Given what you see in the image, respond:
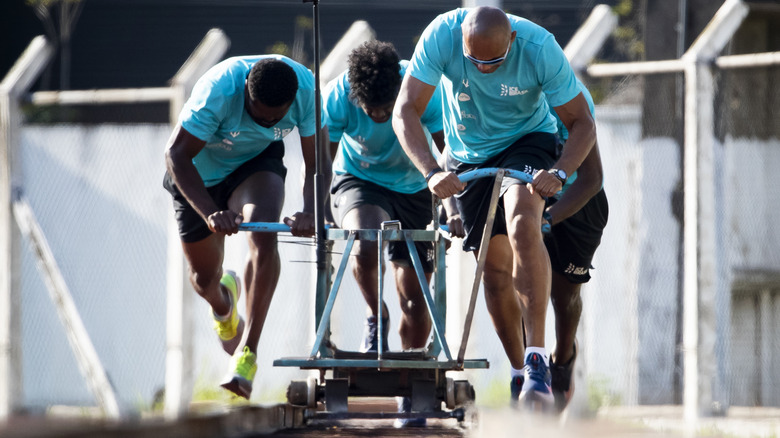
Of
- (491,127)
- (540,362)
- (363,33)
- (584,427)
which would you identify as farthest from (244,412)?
(363,33)

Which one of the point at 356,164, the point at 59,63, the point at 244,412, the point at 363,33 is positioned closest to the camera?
the point at 244,412

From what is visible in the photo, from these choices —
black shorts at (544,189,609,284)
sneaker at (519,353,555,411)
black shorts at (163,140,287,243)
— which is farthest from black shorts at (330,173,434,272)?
sneaker at (519,353,555,411)

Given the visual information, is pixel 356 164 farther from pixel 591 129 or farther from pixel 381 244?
pixel 591 129

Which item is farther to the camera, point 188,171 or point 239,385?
point 188,171

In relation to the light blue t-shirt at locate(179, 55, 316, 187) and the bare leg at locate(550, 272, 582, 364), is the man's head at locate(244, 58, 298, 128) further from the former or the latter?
the bare leg at locate(550, 272, 582, 364)

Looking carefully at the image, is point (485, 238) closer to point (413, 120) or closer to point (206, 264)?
point (413, 120)

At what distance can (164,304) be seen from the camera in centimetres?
856

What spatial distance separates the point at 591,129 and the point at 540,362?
112 cm

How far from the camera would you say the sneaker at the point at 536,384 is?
434 centimetres

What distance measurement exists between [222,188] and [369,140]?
884mm

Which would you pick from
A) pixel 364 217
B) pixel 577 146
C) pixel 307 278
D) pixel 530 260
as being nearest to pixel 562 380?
pixel 364 217

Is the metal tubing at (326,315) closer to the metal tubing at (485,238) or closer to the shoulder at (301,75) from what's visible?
the metal tubing at (485,238)

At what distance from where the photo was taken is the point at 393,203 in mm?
6316

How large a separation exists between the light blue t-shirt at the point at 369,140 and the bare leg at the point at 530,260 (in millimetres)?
1492
